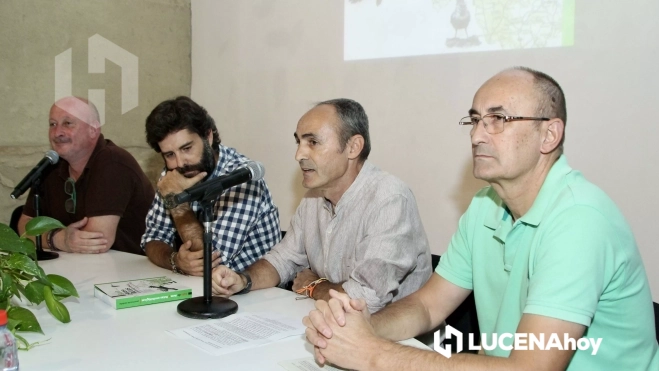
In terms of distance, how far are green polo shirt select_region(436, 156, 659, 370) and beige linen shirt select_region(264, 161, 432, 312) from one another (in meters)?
0.30

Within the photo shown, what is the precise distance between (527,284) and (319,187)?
968mm

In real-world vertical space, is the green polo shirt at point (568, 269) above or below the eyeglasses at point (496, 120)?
below

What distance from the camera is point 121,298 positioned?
1.84 meters

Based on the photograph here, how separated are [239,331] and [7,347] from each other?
58 cm

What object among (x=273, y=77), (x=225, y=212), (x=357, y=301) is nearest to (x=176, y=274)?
(x=225, y=212)

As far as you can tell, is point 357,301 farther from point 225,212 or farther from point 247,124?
point 247,124

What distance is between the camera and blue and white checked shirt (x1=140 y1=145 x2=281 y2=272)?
2.50m

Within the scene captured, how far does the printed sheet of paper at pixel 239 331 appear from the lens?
150 centimetres

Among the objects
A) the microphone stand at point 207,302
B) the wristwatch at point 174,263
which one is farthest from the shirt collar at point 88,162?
the microphone stand at point 207,302

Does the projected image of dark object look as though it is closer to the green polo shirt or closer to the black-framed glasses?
the green polo shirt

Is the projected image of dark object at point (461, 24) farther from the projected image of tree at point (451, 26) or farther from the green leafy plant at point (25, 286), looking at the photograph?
the green leafy plant at point (25, 286)

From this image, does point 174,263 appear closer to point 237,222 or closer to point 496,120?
point 237,222

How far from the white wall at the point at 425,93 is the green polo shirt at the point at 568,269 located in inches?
45.5

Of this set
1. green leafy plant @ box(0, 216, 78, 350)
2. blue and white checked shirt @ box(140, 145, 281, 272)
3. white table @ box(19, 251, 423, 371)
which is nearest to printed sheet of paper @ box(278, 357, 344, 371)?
white table @ box(19, 251, 423, 371)
